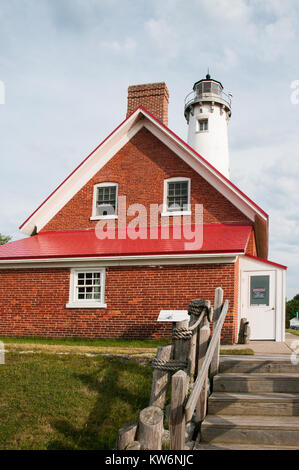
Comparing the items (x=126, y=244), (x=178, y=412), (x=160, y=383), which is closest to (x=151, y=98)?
(x=126, y=244)

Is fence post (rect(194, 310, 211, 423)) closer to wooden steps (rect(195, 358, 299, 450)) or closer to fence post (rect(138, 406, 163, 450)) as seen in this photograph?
wooden steps (rect(195, 358, 299, 450))

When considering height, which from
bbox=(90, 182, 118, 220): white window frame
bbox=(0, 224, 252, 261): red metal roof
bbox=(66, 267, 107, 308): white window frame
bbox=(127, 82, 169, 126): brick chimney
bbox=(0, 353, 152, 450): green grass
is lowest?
bbox=(0, 353, 152, 450): green grass

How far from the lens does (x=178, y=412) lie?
4.88 meters

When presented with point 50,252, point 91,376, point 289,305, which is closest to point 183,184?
point 50,252

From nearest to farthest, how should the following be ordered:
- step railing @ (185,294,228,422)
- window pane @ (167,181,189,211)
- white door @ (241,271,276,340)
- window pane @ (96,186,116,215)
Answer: step railing @ (185,294,228,422), white door @ (241,271,276,340), window pane @ (167,181,189,211), window pane @ (96,186,116,215)

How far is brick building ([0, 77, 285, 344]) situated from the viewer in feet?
43.4

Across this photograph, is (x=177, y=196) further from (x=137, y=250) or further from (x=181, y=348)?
(x=181, y=348)

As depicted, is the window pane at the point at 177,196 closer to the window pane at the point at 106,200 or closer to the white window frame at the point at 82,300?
the window pane at the point at 106,200

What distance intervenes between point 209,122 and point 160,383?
25.2m

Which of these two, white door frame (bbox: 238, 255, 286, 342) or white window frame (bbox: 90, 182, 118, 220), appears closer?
white door frame (bbox: 238, 255, 286, 342)

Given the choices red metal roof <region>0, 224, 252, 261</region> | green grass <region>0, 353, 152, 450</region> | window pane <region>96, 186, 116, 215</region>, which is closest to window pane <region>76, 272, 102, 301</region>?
red metal roof <region>0, 224, 252, 261</region>

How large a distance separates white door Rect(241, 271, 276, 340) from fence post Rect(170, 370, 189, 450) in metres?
9.50

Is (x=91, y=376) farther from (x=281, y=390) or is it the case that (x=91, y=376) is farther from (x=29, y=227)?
(x=29, y=227)

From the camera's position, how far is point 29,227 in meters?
17.5
